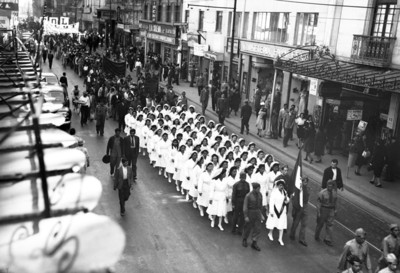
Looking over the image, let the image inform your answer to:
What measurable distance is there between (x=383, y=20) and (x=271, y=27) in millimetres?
9490

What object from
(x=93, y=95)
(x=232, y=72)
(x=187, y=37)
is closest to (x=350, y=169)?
(x=93, y=95)

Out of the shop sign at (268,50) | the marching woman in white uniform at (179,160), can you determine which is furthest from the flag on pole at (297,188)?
the shop sign at (268,50)

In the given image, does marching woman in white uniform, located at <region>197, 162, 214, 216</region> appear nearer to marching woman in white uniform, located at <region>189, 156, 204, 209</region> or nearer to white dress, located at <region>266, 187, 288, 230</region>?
marching woman in white uniform, located at <region>189, 156, 204, 209</region>

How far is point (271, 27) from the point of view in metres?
27.2

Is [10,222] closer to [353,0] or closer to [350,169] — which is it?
[350,169]

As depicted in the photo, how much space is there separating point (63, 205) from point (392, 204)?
12889mm

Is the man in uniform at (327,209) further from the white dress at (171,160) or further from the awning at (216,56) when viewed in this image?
the awning at (216,56)

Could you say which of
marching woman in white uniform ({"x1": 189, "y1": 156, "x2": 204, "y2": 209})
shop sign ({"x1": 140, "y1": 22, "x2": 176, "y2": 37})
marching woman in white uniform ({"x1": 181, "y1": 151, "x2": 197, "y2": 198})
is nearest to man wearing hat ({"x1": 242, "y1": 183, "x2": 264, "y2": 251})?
marching woman in white uniform ({"x1": 189, "y1": 156, "x2": 204, "y2": 209})

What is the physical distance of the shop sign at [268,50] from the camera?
23719mm

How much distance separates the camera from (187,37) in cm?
3756

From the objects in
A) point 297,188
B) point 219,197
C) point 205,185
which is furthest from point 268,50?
point 297,188

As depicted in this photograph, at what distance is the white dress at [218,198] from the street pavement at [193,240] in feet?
1.40

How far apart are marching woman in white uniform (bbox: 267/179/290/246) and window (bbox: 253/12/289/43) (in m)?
16.3

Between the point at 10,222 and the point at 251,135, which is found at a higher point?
the point at 10,222
